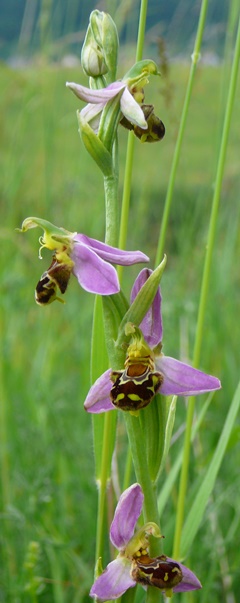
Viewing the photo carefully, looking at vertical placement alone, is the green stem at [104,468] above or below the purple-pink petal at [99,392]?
below

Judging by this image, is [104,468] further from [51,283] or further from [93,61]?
[93,61]

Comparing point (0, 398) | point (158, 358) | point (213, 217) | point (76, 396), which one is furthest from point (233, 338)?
point (158, 358)

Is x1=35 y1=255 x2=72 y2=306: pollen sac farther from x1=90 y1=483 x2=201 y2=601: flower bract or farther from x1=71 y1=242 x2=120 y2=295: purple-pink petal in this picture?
x1=90 y1=483 x2=201 y2=601: flower bract

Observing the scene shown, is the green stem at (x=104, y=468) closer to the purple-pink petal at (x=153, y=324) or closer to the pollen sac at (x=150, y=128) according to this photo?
the purple-pink petal at (x=153, y=324)

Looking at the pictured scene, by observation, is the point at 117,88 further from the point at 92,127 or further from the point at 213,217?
the point at 213,217

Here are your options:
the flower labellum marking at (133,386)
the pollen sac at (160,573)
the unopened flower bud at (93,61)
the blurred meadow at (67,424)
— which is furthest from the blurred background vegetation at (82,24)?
the pollen sac at (160,573)

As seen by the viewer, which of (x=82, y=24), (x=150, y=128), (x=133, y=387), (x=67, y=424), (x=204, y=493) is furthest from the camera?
(x=82, y=24)

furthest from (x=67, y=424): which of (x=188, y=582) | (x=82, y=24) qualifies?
(x=82, y=24)

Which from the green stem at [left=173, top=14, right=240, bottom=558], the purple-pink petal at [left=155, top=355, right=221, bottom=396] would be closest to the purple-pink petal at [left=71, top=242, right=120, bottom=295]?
the purple-pink petal at [left=155, top=355, right=221, bottom=396]
